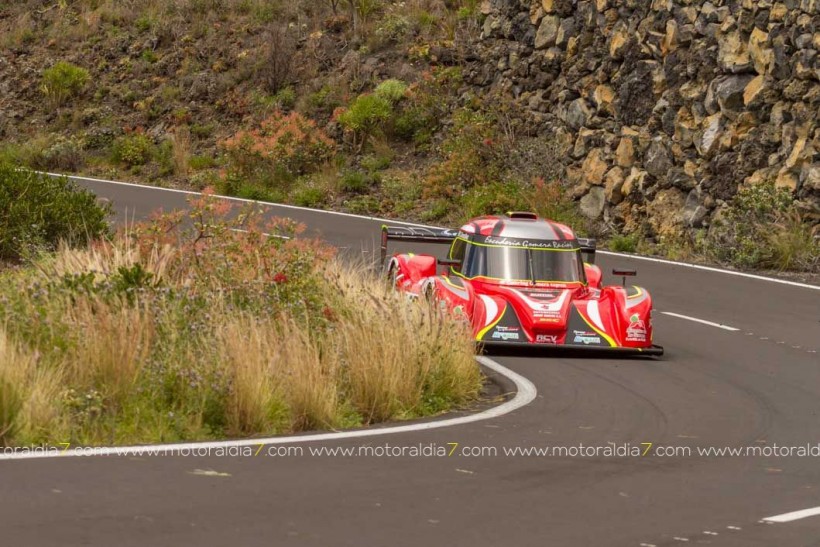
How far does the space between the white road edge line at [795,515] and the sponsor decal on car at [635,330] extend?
698 centimetres

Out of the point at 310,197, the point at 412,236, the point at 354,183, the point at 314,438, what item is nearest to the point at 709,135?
the point at 354,183

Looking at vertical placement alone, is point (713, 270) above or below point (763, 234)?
below

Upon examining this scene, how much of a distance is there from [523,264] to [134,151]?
22533 millimetres

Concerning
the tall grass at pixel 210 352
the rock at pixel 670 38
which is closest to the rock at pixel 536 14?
the rock at pixel 670 38

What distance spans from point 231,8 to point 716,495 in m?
37.6

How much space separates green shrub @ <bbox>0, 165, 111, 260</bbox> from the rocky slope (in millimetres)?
11735

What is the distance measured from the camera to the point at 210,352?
1124 centimetres

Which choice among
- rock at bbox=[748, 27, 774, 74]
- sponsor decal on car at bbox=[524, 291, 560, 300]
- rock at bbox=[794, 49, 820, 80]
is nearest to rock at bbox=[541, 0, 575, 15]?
rock at bbox=[748, 27, 774, 74]

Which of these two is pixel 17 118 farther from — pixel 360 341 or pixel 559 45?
pixel 360 341

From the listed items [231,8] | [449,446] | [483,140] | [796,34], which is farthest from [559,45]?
[449,446]

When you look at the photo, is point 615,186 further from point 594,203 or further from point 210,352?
point 210,352

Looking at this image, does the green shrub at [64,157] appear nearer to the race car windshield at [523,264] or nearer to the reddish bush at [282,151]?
the reddish bush at [282,151]

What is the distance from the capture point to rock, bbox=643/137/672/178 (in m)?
27.4

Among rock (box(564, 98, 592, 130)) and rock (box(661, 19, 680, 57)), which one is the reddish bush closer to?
rock (box(564, 98, 592, 130))
